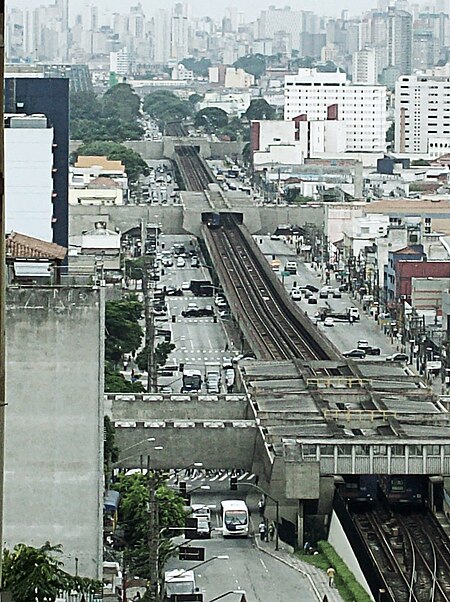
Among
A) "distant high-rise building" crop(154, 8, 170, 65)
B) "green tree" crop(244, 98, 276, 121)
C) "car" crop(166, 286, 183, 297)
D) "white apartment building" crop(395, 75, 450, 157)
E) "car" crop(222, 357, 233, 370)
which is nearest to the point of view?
"car" crop(222, 357, 233, 370)

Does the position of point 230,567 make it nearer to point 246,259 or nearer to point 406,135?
point 246,259

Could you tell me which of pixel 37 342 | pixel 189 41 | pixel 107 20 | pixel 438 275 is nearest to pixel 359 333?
pixel 438 275

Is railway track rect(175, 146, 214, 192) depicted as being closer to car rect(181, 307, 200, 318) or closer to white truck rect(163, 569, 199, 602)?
car rect(181, 307, 200, 318)

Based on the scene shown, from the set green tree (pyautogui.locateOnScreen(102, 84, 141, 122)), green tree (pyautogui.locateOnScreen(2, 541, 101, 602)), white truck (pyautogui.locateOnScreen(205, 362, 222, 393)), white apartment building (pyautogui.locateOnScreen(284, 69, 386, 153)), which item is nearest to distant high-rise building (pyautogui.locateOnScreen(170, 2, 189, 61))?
green tree (pyautogui.locateOnScreen(102, 84, 141, 122))

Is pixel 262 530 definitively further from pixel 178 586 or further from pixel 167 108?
pixel 167 108

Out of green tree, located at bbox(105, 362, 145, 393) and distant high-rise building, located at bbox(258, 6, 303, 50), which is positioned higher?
distant high-rise building, located at bbox(258, 6, 303, 50)
